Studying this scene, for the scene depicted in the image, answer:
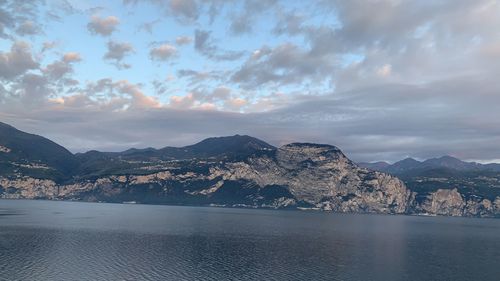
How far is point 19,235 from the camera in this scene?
18488cm

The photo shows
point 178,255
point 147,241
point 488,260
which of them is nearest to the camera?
point 178,255

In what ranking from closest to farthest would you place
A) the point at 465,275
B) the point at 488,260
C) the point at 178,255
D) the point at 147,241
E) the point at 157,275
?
the point at 157,275, the point at 465,275, the point at 178,255, the point at 488,260, the point at 147,241

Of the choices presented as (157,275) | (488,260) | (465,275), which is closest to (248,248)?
(157,275)

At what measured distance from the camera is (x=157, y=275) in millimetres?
116562

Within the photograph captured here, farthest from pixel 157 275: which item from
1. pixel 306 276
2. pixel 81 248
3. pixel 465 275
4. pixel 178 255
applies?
pixel 465 275

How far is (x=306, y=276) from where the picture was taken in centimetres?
12138

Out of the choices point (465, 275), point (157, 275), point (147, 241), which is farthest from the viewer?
point (147, 241)

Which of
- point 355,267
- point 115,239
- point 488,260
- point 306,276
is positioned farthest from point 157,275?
point 488,260

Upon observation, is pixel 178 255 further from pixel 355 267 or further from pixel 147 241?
pixel 355 267

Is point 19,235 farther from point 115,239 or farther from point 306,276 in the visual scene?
point 306,276

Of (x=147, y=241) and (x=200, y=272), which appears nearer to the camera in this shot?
(x=200, y=272)

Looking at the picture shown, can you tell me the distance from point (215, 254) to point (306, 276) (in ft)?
151

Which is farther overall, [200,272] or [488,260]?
[488,260]

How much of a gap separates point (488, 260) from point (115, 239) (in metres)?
163
